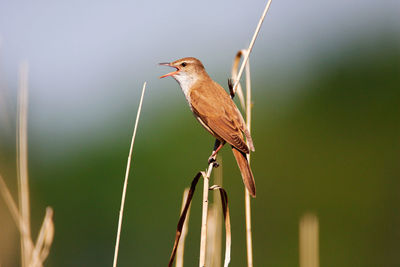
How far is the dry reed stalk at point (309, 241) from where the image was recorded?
11.5ft

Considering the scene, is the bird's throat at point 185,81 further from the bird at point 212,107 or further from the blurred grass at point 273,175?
the blurred grass at point 273,175

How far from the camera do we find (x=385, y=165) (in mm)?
26156

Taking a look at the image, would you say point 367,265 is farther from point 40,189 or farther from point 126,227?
point 40,189

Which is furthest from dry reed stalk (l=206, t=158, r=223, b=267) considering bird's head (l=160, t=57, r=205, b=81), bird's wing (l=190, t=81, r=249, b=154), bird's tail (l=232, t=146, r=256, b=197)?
bird's head (l=160, t=57, r=205, b=81)

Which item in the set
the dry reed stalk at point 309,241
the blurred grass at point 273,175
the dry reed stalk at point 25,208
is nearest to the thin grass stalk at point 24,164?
the dry reed stalk at point 25,208

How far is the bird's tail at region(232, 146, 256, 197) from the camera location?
11.7 ft

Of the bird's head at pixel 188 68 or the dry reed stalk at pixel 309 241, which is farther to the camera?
the bird's head at pixel 188 68

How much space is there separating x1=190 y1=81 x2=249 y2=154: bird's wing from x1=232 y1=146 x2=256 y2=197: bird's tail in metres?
0.32

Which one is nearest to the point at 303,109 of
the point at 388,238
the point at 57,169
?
the point at 388,238

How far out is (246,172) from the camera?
3783mm

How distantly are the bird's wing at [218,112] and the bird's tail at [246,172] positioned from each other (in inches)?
12.7

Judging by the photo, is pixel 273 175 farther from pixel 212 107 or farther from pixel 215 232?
pixel 215 232

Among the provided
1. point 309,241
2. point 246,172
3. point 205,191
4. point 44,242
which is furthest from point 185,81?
point 44,242

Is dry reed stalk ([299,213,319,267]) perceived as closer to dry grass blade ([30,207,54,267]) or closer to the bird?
the bird
